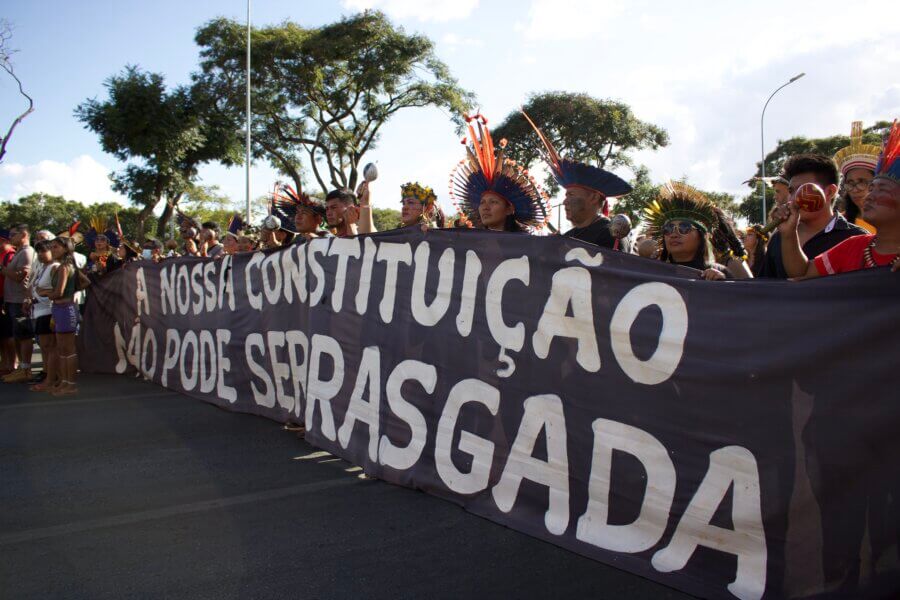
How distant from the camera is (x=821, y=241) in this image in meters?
3.57

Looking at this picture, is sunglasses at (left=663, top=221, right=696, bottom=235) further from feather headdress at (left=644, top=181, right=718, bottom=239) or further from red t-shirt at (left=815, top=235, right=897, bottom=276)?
red t-shirt at (left=815, top=235, right=897, bottom=276)

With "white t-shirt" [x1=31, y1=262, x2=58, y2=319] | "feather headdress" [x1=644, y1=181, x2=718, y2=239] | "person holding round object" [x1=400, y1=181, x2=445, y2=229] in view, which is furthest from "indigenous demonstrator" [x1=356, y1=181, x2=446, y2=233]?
"white t-shirt" [x1=31, y1=262, x2=58, y2=319]

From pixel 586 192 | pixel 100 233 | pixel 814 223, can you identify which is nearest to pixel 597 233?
pixel 586 192

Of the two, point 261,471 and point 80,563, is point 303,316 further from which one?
point 80,563

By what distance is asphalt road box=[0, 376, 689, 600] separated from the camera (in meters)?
3.07

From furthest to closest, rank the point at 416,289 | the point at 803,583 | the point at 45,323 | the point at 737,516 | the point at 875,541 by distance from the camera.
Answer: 1. the point at 45,323
2. the point at 416,289
3. the point at 737,516
4. the point at 803,583
5. the point at 875,541

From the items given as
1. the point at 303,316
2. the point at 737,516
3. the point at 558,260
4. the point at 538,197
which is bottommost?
the point at 737,516

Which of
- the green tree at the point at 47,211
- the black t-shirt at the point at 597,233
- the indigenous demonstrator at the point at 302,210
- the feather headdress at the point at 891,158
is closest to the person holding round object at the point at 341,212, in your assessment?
the indigenous demonstrator at the point at 302,210

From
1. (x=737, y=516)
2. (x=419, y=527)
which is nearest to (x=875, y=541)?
(x=737, y=516)

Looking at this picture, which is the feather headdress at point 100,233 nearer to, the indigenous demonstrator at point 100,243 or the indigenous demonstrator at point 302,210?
the indigenous demonstrator at point 100,243

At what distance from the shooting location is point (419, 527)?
3.75m

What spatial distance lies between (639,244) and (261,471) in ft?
9.89

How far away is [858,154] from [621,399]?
2317 mm

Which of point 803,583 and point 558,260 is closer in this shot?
point 803,583
